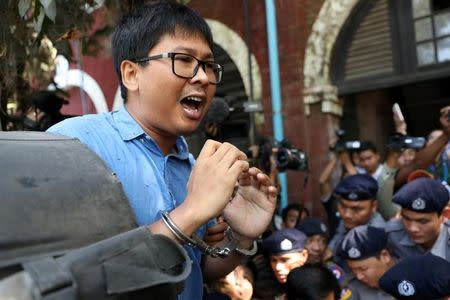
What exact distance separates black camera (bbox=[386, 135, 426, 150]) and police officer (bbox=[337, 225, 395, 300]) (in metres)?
1.09

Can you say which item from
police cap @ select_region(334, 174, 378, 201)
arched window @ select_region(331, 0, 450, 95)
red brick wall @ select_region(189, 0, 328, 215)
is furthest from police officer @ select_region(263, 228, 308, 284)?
arched window @ select_region(331, 0, 450, 95)

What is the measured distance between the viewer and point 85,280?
2.30 feet

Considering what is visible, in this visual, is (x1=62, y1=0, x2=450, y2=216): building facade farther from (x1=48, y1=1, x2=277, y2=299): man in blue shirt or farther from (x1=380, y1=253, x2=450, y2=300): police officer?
(x1=48, y1=1, x2=277, y2=299): man in blue shirt

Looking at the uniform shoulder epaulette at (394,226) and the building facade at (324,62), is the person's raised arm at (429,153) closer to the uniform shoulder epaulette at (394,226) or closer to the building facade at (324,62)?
the uniform shoulder epaulette at (394,226)

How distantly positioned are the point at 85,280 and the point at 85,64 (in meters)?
9.13

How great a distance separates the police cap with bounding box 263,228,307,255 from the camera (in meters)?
3.57

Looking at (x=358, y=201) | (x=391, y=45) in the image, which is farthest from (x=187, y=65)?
(x=391, y=45)

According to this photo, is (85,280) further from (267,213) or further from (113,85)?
(113,85)

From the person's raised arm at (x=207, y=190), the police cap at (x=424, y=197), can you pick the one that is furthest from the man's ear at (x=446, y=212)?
the person's raised arm at (x=207, y=190)

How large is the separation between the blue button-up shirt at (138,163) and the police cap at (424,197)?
2.24 m

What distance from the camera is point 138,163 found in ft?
4.18

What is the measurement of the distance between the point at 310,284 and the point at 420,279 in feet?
1.90

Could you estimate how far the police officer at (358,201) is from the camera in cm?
389

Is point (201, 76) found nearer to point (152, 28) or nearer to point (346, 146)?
point (152, 28)
